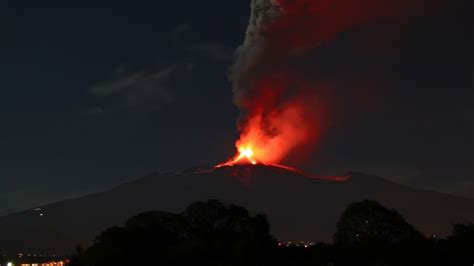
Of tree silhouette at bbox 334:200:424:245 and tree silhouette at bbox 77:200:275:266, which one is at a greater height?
tree silhouette at bbox 334:200:424:245

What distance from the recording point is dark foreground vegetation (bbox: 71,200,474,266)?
46.3 m

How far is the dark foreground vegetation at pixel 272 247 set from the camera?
152 feet

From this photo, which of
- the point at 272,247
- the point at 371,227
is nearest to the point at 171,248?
the point at 272,247

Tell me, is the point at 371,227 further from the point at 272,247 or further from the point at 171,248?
the point at 171,248

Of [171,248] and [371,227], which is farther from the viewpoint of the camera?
[371,227]

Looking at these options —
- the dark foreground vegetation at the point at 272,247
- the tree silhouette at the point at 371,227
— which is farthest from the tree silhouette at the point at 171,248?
the tree silhouette at the point at 371,227

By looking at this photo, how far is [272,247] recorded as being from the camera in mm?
51031

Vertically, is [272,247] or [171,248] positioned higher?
[171,248]

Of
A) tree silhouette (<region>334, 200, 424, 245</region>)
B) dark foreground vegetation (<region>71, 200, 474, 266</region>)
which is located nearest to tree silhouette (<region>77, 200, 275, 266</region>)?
dark foreground vegetation (<region>71, 200, 474, 266</region>)

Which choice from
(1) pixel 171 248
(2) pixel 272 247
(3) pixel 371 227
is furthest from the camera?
(3) pixel 371 227

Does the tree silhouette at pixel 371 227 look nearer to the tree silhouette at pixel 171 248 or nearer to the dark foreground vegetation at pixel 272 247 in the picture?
the dark foreground vegetation at pixel 272 247

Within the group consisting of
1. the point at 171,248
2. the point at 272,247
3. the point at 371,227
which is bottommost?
the point at 272,247

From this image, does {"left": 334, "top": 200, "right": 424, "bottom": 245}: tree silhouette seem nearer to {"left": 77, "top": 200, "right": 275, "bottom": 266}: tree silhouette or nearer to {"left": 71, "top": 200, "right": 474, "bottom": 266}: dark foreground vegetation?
{"left": 71, "top": 200, "right": 474, "bottom": 266}: dark foreground vegetation

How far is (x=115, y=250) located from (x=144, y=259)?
8.54 ft
